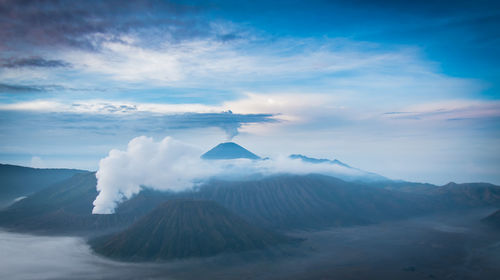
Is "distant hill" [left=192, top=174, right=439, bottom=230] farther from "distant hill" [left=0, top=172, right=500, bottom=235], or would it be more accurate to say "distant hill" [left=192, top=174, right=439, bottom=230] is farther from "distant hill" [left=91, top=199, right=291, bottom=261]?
"distant hill" [left=91, top=199, right=291, bottom=261]

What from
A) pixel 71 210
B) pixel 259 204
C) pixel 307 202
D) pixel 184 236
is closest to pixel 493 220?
pixel 307 202

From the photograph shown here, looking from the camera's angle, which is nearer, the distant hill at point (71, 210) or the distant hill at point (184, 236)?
the distant hill at point (184, 236)

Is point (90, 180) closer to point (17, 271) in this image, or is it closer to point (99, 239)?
point (99, 239)

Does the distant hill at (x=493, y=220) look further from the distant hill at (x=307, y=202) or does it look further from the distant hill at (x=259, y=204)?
the distant hill at (x=307, y=202)

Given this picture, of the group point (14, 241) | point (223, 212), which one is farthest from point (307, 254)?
point (14, 241)

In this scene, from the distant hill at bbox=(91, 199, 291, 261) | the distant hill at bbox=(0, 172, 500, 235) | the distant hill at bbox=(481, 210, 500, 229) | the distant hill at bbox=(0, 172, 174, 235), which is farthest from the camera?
the distant hill at bbox=(481, 210, 500, 229)

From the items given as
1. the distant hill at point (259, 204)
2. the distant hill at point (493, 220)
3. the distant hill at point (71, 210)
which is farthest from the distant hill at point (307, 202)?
the distant hill at point (493, 220)

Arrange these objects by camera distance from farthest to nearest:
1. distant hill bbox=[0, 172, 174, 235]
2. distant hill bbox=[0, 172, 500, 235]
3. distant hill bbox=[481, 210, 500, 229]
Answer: distant hill bbox=[481, 210, 500, 229] → distant hill bbox=[0, 172, 500, 235] → distant hill bbox=[0, 172, 174, 235]

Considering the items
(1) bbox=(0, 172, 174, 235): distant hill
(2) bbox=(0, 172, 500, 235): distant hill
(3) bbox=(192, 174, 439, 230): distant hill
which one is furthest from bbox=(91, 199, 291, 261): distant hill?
(3) bbox=(192, 174, 439, 230): distant hill
